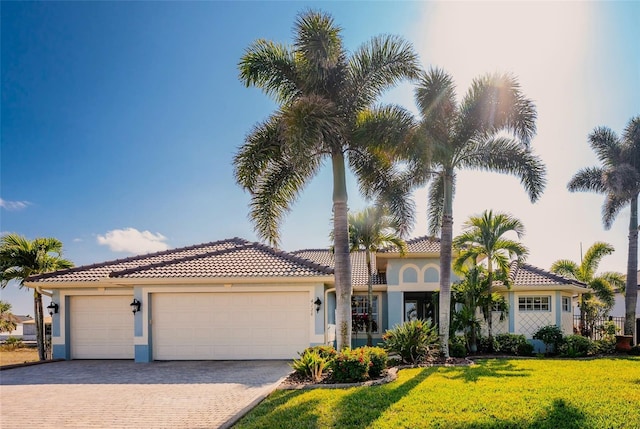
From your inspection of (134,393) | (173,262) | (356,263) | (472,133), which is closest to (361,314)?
(356,263)

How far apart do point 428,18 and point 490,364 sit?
10630 mm

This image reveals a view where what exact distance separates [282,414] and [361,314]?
13.6 meters

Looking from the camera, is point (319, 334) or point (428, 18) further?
point (319, 334)

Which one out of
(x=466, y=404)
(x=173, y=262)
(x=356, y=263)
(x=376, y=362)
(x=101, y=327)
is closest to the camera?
(x=466, y=404)

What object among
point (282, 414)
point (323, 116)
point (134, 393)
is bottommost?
point (134, 393)

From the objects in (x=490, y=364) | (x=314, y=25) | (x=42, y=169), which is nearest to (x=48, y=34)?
(x=42, y=169)

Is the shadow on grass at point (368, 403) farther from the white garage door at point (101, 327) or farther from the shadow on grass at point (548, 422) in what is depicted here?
the white garage door at point (101, 327)

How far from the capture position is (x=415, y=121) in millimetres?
12922

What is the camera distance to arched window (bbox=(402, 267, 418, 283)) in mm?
20594

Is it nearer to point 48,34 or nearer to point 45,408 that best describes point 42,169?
point 48,34

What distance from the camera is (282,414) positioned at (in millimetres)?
7352

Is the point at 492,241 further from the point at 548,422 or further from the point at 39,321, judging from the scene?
the point at 39,321

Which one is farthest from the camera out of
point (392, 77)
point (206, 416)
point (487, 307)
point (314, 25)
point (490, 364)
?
point (487, 307)

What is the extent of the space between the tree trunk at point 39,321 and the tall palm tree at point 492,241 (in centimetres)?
1703
